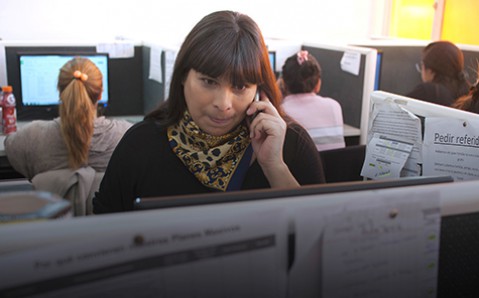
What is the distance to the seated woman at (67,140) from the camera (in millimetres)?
2273

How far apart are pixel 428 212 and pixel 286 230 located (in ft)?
0.54

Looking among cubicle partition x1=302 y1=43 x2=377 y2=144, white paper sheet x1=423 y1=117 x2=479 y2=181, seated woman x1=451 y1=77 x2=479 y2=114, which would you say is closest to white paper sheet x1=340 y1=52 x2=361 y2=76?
cubicle partition x1=302 y1=43 x2=377 y2=144

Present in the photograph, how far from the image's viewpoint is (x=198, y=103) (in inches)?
49.0

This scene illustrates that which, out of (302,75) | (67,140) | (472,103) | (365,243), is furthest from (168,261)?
(302,75)

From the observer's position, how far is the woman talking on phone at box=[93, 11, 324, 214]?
122 cm

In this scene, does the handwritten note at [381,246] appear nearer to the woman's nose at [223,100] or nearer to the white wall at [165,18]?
the woman's nose at [223,100]

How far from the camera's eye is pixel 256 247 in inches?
21.3

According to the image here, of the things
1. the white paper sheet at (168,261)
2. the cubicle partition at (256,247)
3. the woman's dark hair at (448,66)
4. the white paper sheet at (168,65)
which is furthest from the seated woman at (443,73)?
the white paper sheet at (168,261)

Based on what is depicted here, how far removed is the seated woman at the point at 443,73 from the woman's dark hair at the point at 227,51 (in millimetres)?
2057

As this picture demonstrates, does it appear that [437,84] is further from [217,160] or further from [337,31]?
[337,31]

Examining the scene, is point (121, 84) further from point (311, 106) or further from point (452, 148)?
point (452, 148)

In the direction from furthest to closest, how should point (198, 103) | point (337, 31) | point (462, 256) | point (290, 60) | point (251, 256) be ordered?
1. point (337, 31)
2. point (290, 60)
3. point (198, 103)
4. point (462, 256)
5. point (251, 256)

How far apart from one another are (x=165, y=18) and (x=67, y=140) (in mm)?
3400

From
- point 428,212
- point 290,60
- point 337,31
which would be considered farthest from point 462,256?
point 337,31
